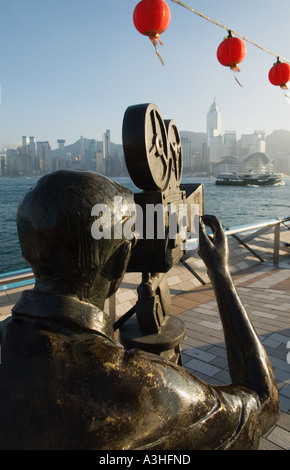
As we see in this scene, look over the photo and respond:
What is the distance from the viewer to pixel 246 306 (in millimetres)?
5211

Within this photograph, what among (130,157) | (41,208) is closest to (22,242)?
(41,208)

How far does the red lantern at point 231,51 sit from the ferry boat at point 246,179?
6221 centimetres

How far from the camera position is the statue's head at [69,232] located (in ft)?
3.36

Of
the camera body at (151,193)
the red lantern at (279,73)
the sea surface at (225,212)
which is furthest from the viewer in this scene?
the sea surface at (225,212)

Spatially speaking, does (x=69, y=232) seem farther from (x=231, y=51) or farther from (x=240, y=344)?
(x=231, y=51)

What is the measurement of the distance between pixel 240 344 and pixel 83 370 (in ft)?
2.40

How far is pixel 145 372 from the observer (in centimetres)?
97

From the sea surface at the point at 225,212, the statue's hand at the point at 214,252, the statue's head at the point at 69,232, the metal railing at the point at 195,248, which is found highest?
the statue's head at the point at 69,232

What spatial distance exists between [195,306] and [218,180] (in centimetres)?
6436

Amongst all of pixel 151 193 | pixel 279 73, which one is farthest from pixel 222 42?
pixel 151 193

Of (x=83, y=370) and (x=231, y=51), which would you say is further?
(x=231, y=51)
